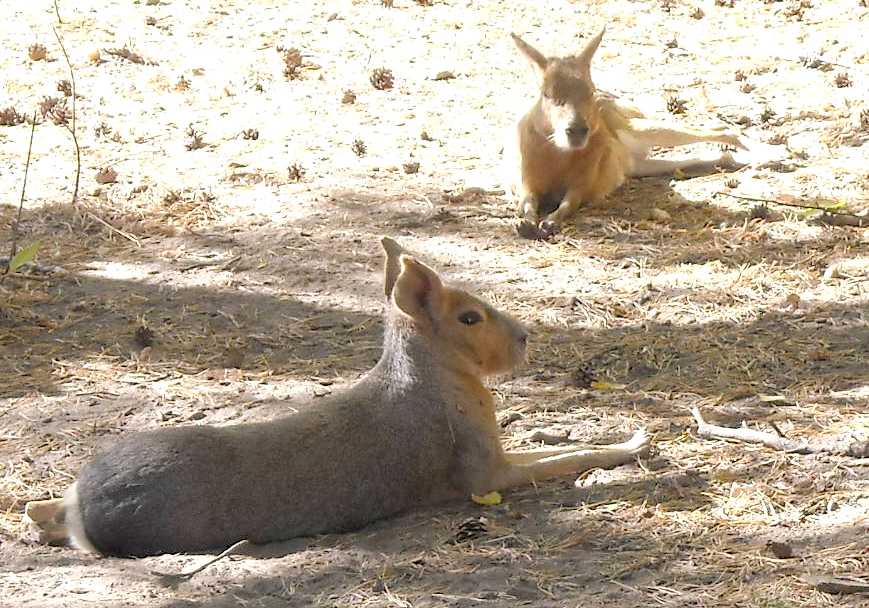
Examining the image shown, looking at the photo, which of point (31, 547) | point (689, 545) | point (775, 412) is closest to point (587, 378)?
point (775, 412)

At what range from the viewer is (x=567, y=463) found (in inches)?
216

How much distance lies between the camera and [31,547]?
17.0ft

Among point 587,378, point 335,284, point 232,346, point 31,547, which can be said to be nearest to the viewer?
point 31,547

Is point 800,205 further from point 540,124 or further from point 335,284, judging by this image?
point 335,284

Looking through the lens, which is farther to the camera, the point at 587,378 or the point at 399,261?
the point at 587,378

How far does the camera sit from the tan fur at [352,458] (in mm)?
4953

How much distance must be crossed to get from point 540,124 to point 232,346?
3.32 meters

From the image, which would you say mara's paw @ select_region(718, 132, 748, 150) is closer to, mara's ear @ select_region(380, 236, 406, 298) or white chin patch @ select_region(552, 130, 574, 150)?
white chin patch @ select_region(552, 130, 574, 150)

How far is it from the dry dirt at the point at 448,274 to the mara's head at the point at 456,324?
58 centimetres

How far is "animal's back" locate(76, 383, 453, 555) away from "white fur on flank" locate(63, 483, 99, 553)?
1.4 inches

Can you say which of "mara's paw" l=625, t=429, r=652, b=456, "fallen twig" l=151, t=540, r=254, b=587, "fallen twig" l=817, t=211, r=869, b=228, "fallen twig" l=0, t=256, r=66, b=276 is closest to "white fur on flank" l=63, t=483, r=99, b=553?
"fallen twig" l=151, t=540, r=254, b=587

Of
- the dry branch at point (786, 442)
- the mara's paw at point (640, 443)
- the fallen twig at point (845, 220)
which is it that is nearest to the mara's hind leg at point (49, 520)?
the mara's paw at point (640, 443)

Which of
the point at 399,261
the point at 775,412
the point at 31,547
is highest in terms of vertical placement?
the point at 399,261

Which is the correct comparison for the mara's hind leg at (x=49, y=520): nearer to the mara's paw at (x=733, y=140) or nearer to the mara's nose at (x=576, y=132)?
the mara's nose at (x=576, y=132)
